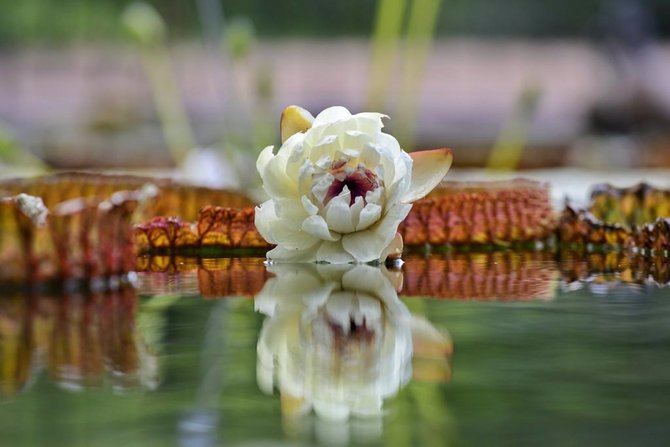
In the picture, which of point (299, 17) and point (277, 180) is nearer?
point (277, 180)

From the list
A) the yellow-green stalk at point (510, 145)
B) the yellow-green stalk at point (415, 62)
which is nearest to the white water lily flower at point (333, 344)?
the yellow-green stalk at point (415, 62)

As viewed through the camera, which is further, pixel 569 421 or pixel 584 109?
pixel 584 109

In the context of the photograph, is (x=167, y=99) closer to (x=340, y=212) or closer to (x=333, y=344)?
(x=340, y=212)

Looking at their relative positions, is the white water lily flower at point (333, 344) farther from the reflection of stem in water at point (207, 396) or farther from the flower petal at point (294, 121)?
the flower petal at point (294, 121)

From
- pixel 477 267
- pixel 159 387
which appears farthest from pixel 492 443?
pixel 477 267

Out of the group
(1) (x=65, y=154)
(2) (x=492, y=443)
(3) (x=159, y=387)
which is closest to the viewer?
(2) (x=492, y=443)

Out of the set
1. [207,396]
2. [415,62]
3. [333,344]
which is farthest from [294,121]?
[415,62]

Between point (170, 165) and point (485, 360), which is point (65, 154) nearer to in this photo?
point (170, 165)
